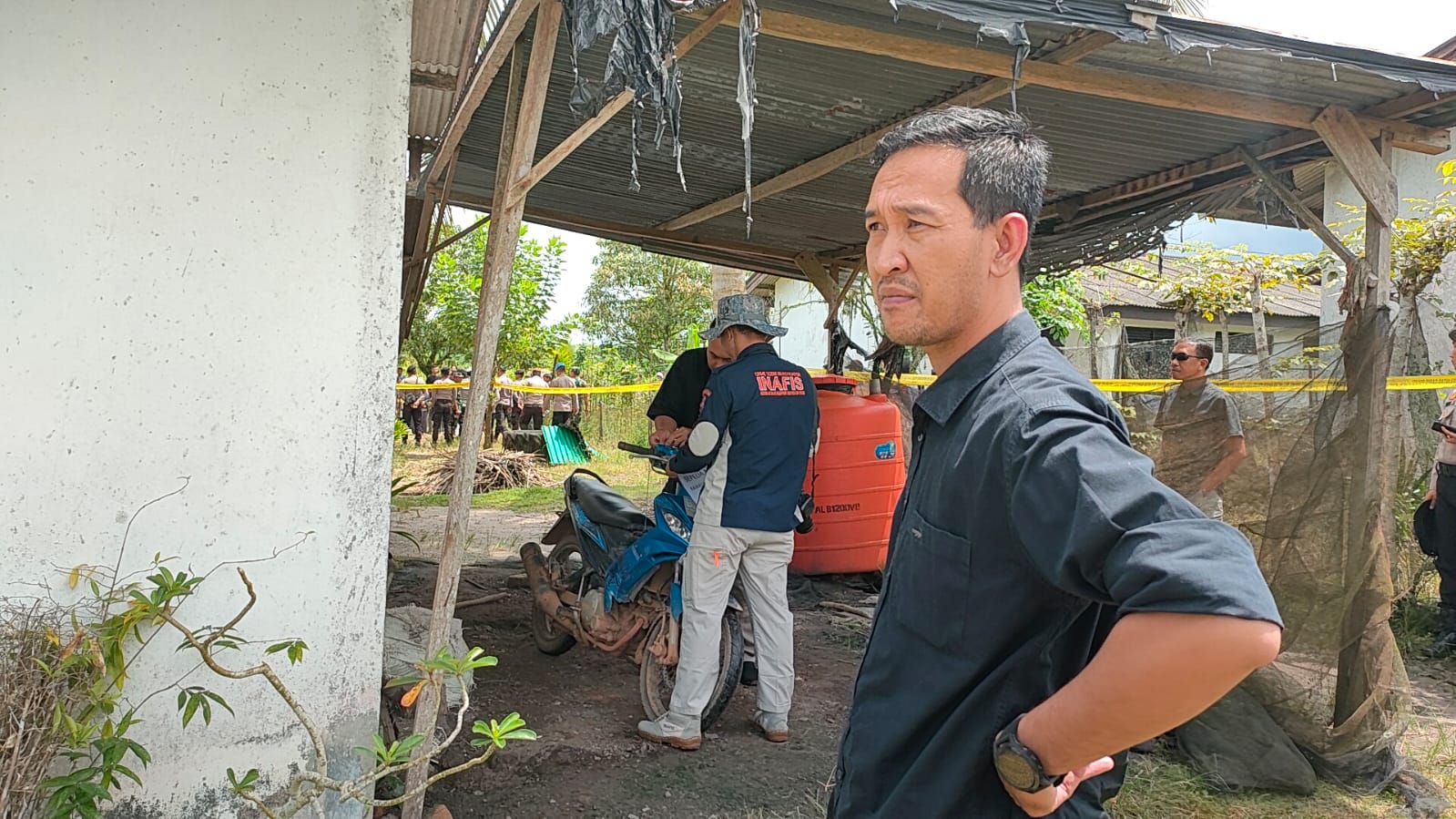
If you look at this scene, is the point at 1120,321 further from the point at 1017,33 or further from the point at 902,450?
the point at 1017,33

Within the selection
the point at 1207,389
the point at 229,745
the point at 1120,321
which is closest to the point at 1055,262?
the point at 1207,389

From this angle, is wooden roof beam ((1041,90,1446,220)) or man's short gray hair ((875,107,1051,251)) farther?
wooden roof beam ((1041,90,1446,220))

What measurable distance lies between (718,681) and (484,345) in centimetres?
202

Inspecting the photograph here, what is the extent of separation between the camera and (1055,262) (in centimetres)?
673

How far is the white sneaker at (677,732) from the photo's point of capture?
13.2ft

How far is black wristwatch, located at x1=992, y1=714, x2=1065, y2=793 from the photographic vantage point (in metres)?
1.07

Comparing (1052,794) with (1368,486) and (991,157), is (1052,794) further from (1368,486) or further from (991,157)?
(1368,486)

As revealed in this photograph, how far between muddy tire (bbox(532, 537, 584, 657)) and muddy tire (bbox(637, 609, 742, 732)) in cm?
87

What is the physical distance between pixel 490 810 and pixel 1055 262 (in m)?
5.21

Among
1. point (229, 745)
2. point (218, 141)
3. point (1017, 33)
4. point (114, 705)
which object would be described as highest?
point (1017, 33)

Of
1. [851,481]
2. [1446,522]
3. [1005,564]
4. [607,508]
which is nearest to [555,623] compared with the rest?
[607,508]

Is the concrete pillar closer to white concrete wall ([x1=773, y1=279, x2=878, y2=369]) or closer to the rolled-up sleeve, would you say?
white concrete wall ([x1=773, y1=279, x2=878, y2=369])

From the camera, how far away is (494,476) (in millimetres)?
12188

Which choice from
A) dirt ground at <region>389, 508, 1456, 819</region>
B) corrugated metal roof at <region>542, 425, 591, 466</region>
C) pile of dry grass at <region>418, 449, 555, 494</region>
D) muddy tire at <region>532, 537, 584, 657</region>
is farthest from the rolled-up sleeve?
corrugated metal roof at <region>542, 425, 591, 466</region>
